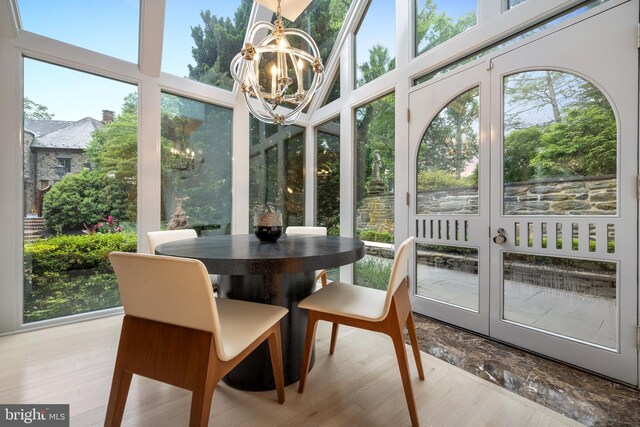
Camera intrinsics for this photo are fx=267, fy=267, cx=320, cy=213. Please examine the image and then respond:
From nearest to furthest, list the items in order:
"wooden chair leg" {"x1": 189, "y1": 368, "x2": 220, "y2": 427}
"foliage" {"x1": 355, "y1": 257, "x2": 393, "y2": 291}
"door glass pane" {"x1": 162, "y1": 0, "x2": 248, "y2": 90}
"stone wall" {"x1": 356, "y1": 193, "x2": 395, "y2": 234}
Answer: "wooden chair leg" {"x1": 189, "y1": 368, "x2": 220, "y2": 427}, "door glass pane" {"x1": 162, "y1": 0, "x2": 248, "y2": 90}, "stone wall" {"x1": 356, "y1": 193, "x2": 395, "y2": 234}, "foliage" {"x1": 355, "y1": 257, "x2": 393, "y2": 291}

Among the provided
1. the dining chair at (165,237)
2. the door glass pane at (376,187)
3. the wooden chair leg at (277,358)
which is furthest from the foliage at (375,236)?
the wooden chair leg at (277,358)

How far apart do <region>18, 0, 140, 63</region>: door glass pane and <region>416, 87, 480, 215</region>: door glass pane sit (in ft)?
10.1

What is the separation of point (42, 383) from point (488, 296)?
3.04 m

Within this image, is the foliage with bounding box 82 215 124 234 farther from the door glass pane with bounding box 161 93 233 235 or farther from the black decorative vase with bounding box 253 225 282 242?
the black decorative vase with bounding box 253 225 282 242

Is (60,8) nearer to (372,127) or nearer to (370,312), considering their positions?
(372,127)

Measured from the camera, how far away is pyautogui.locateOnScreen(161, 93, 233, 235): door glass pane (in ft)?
9.65

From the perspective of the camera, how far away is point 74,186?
8.13 feet

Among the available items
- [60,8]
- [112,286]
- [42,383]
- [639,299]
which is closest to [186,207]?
[112,286]

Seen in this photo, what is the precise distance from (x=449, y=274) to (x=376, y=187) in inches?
48.2

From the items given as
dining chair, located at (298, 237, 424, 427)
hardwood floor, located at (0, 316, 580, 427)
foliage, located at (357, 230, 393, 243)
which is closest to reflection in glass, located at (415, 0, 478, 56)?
foliage, located at (357, 230, 393, 243)

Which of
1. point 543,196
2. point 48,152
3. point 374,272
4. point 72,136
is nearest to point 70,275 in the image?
point 48,152

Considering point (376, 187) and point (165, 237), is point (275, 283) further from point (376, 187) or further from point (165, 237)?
point (376, 187)

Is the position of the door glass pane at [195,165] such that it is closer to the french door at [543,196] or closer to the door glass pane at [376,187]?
the door glass pane at [376,187]

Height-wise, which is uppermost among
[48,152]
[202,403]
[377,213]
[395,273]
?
[48,152]
